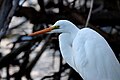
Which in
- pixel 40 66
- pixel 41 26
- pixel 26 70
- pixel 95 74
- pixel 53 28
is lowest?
pixel 40 66

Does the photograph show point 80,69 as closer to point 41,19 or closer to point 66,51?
point 66,51

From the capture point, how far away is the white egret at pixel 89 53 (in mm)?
1733

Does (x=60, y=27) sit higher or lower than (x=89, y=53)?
higher

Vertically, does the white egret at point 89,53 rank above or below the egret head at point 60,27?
below

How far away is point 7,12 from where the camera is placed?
1732 millimetres

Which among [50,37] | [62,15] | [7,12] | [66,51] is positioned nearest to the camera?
[7,12]

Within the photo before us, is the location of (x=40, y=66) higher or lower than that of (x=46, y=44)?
lower

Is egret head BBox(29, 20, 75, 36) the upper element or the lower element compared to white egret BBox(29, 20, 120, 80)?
upper

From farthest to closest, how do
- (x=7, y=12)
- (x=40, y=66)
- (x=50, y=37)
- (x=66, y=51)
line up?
(x=40, y=66) < (x=50, y=37) < (x=66, y=51) < (x=7, y=12)

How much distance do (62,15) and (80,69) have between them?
0.74 m

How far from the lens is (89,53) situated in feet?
5.81

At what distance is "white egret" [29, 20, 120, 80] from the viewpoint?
173 centimetres

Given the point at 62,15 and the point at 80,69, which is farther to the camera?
the point at 62,15

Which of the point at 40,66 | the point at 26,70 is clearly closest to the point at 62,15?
the point at 26,70
